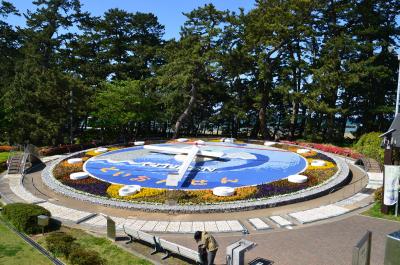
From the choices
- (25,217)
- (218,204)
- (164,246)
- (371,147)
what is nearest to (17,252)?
(25,217)

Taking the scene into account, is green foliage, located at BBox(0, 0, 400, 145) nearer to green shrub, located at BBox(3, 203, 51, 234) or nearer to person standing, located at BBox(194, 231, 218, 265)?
green shrub, located at BBox(3, 203, 51, 234)

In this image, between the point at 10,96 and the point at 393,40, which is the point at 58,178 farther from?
the point at 393,40

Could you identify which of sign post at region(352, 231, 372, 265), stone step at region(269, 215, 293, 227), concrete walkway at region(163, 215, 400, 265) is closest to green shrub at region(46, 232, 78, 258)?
concrete walkway at region(163, 215, 400, 265)

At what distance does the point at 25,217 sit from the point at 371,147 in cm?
3349

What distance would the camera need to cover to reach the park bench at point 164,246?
1343 centimetres

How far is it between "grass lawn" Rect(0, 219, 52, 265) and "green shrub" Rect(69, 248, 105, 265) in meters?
0.93

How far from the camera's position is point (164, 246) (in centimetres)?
1444

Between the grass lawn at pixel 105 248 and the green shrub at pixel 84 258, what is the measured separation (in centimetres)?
55

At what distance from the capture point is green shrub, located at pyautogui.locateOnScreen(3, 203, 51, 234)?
55.3 feet

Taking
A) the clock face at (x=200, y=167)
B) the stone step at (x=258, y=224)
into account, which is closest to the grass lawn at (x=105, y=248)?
the stone step at (x=258, y=224)

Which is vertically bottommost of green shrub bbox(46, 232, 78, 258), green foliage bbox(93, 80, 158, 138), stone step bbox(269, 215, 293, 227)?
green shrub bbox(46, 232, 78, 258)

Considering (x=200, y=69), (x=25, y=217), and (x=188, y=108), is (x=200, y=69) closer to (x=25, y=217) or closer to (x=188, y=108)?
(x=188, y=108)

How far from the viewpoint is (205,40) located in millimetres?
49219

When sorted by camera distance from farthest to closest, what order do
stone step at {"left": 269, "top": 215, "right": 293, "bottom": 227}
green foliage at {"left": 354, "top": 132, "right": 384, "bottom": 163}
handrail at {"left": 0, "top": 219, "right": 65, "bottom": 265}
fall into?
green foliage at {"left": 354, "top": 132, "right": 384, "bottom": 163} → stone step at {"left": 269, "top": 215, "right": 293, "bottom": 227} → handrail at {"left": 0, "top": 219, "right": 65, "bottom": 265}
